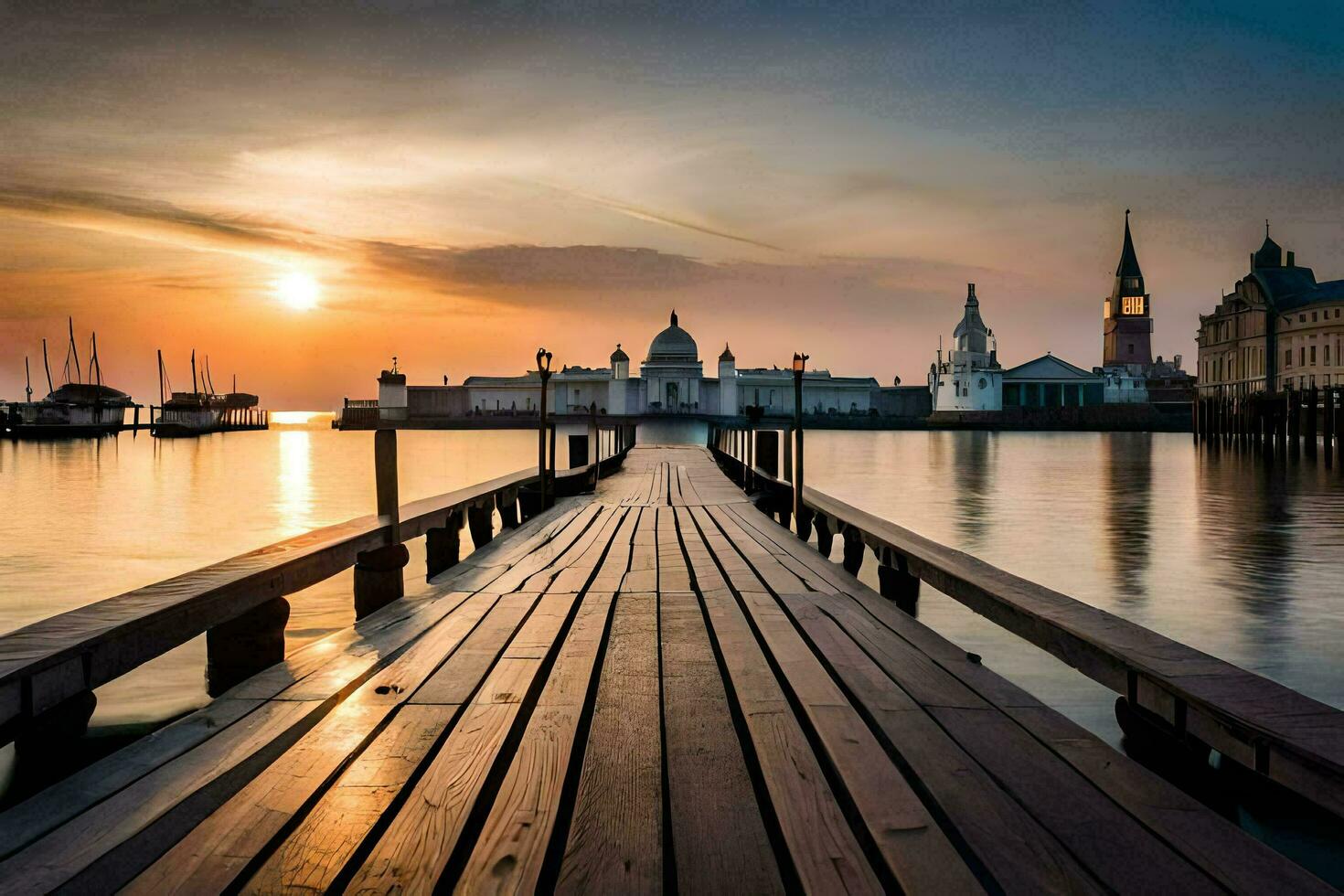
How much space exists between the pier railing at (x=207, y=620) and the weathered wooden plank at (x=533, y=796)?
1.73 meters

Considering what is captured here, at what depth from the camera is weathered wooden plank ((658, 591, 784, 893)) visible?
8.39ft

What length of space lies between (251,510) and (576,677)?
27.6 metres

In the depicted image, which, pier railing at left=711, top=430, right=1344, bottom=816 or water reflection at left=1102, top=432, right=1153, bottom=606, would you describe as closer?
pier railing at left=711, top=430, right=1344, bottom=816

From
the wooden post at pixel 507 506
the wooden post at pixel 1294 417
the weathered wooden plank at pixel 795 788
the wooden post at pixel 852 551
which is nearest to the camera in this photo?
the weathered wooden plank at pixel 795 788

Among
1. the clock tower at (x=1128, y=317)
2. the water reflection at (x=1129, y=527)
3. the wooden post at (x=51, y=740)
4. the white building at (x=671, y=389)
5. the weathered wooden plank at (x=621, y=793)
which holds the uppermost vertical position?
the clock tower at (x=1128, y=317)

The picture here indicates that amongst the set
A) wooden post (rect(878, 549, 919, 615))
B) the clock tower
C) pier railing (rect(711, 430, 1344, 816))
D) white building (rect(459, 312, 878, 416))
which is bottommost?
wooden post (rect(878, 549, 919, 615))

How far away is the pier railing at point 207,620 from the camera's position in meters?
3.51

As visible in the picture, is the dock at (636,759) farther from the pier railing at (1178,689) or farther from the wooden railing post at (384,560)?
the wooden railing post at (384,560)

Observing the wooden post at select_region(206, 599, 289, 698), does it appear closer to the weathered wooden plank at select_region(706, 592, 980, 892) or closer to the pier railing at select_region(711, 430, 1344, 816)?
the weathered wooden plank at select_region(706, 592, 980, 892)

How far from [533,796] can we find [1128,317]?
169586 mm

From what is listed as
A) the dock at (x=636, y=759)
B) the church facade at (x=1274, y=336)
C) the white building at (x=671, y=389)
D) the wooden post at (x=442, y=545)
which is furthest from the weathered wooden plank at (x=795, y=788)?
the white building at (x=671, y=389)

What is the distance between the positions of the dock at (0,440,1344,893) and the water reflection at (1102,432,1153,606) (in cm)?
1094

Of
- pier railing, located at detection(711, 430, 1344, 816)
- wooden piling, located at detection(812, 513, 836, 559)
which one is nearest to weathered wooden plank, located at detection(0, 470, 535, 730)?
pier railing, located at detection(711, 430, 1344, 816)

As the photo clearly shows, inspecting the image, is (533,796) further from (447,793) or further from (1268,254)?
(1268,254)
